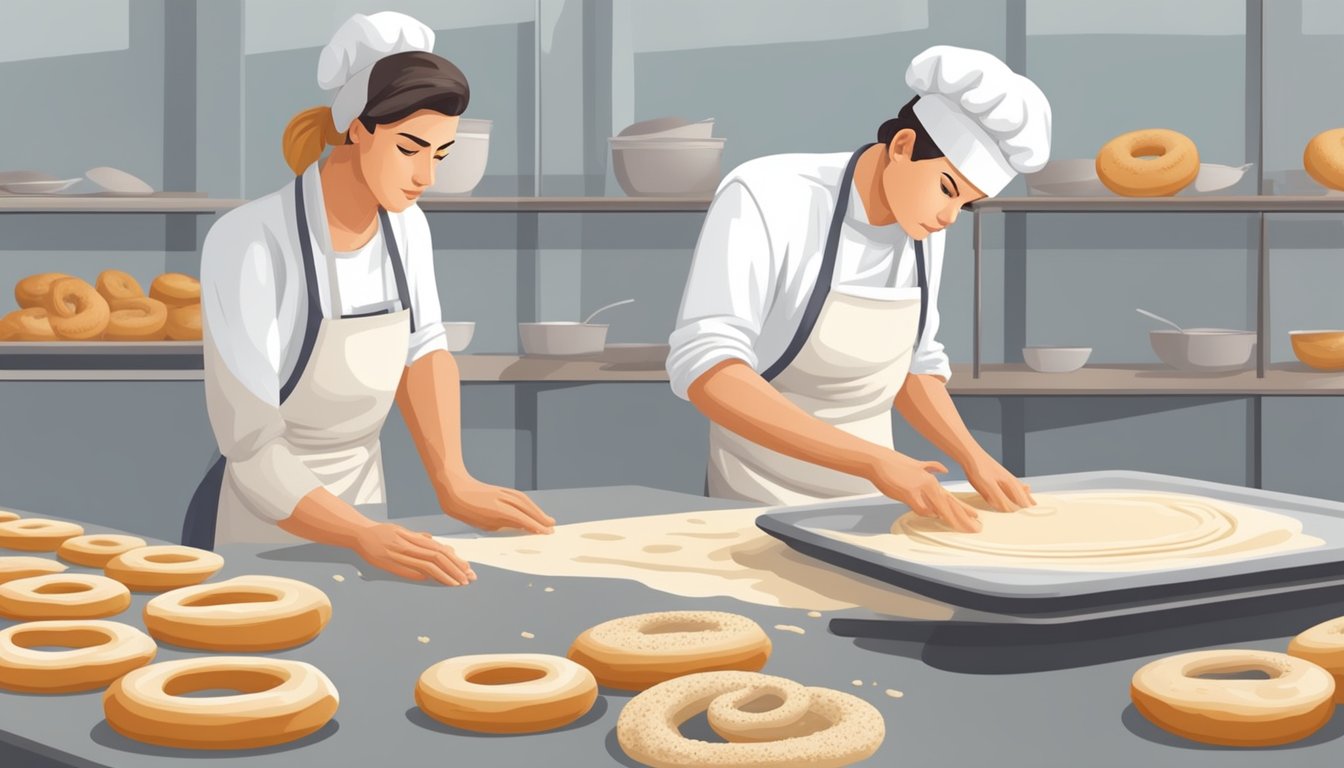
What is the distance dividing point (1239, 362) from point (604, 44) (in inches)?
80.3

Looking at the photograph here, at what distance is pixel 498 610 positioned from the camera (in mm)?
1323

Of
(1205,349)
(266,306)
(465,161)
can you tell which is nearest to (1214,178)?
(1205,349)

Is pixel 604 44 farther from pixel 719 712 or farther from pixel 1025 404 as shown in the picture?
pixel 719 712

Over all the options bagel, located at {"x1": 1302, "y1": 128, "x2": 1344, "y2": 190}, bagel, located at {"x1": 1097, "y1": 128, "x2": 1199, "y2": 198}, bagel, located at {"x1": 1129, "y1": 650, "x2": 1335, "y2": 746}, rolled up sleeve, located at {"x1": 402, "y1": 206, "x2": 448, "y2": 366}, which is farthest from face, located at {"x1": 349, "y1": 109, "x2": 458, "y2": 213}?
bagel, located at {"x1": 1302, "y1": 128, "x2": 1344, "y2": 190}

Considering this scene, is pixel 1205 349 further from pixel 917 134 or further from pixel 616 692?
pixel 616 692

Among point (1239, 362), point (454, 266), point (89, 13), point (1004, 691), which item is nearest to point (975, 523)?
point (1004, 691)

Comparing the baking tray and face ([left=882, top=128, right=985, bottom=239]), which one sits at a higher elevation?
face ([left=882, top=128, right=985, bottom=239])

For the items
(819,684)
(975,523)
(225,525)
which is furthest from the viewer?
(225,525)

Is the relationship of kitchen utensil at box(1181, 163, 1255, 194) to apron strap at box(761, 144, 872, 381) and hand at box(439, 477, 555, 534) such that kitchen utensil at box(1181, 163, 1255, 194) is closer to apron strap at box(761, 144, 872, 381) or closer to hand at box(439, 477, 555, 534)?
apron strap at box(761, 144, 872, 381)


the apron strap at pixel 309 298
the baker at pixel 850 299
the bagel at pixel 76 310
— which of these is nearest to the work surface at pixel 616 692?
the baker at pixel 850 299

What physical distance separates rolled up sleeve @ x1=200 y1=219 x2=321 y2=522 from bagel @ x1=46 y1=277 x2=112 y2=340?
182 cm

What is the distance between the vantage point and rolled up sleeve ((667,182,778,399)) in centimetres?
193

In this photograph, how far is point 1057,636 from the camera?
3.93 ft

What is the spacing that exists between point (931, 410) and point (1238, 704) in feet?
4.03
